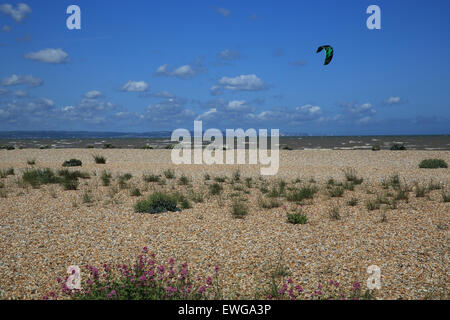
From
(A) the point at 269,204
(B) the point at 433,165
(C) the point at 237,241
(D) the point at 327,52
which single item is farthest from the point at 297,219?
(B) the point at 433,165

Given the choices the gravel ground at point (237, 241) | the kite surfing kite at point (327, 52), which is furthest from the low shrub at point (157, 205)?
the kite surfing kite at point (327, 52)

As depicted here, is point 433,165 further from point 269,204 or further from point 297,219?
point 297,219

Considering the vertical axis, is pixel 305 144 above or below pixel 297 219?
above

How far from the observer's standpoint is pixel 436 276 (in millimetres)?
5469

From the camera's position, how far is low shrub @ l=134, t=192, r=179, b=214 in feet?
33.0

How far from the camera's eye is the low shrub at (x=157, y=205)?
33.0ft

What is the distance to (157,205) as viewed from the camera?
1030cm

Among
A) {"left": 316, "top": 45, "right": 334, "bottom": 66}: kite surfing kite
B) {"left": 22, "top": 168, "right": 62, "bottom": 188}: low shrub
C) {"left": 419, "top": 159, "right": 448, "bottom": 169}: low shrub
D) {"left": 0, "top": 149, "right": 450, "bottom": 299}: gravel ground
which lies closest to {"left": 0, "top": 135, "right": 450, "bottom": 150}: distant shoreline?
{"left": 419, "top": 159, "right": 448, "bottom": 169}: low shrub

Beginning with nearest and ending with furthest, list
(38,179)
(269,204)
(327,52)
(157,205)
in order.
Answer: (327,52) → (157,205) → (269,204) → (38,179)

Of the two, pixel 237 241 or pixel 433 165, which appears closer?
pixel 237 241

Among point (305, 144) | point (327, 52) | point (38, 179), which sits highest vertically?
point (327, 52)

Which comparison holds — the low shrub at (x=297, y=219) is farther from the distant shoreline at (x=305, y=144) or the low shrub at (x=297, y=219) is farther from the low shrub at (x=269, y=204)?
the distant shoreline at (x=305, y=144)
